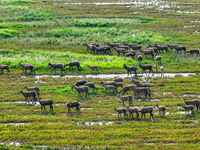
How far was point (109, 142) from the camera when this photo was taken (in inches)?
688

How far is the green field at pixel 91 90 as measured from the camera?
18.1 metres

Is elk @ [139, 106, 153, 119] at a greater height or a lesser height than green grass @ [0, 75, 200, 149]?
greater

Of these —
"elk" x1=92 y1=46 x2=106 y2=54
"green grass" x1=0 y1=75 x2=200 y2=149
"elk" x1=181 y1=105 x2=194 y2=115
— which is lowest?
"green grass" x1=0 y1=75 x2=200 y2=149

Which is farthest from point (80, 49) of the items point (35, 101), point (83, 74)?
point (35, 101)

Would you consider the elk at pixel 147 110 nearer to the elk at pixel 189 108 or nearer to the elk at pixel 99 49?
the elk at pixel 189 108

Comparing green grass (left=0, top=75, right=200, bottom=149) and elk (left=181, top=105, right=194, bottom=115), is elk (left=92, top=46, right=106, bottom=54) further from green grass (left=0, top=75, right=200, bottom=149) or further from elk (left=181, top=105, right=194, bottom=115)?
elk (left=181, top=105, right=194, bottom=115)

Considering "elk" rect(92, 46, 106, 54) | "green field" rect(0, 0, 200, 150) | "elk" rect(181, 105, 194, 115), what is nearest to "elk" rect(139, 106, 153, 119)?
"green field" rect(0, 0, 200, 150)

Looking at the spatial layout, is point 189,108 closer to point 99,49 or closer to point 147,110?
point 147,110

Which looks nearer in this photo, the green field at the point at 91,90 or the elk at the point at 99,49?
the green field at the point at 91,90

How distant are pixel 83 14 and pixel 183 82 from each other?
4858cm

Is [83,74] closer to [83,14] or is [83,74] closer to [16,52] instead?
[16,52]

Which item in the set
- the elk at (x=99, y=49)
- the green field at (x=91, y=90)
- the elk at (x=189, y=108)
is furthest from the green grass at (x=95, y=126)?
the elk at (x=99, y=49)

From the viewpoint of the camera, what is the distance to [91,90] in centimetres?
2723

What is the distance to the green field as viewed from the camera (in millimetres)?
18062
